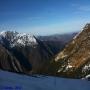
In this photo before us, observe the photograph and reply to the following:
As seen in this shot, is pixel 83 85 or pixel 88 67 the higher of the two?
pixel 83 85

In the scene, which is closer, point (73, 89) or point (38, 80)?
point (73, 89)

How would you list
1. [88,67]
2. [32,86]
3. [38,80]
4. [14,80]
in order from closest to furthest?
1. [32,86]
2. [14,80]
3. [38,80]
4. [88,67]

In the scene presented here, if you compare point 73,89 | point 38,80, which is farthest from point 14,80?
point 73,89

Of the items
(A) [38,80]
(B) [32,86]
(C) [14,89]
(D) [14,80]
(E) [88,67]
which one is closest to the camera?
Result: (C) [14,89]

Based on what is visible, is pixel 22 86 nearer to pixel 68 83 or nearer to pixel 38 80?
pixel 38 80

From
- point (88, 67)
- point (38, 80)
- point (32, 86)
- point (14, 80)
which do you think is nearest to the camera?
point (32, 86)

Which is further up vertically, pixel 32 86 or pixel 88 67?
pixel 32 86

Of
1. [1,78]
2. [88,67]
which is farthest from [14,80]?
[88,67]

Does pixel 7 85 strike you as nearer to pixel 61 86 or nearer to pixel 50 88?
pixel 50 88

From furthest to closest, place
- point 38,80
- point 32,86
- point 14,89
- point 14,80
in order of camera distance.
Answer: point 38,80 < point 14,80 < point 32,86 < point 14,89
